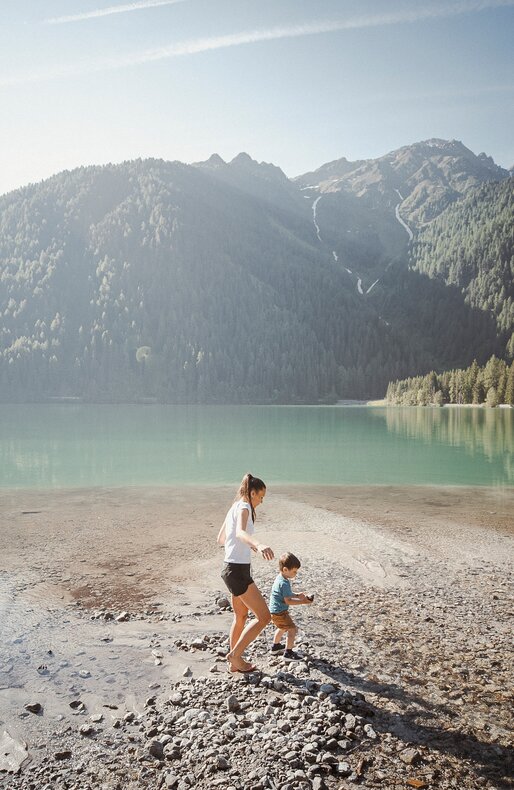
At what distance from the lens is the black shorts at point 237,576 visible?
28.0 ft

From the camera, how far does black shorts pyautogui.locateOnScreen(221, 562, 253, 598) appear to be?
8.52m

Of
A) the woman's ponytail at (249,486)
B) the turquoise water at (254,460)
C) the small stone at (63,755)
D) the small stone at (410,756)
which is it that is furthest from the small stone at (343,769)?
the turquoise water at (254,460)

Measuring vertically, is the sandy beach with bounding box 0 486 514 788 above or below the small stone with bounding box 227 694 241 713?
below

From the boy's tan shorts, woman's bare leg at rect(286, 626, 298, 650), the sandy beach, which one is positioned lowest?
the sandy beach

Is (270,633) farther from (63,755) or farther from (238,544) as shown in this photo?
(63,755)

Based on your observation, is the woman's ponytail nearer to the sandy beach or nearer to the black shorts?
the black shorts

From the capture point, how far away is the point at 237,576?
8.52 m

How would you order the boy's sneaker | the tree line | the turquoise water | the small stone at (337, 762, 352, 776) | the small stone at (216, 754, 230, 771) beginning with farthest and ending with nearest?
the tree line < the turquoise water < the boy's sneaker < the small stone at (216, 754, 230, 771) < the small stone at (337, 762, 352, 776)

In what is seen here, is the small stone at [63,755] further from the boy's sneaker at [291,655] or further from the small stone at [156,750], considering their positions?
the boy's sneaker at [291,655]

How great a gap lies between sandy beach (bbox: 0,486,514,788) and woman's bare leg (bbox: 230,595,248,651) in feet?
1.81

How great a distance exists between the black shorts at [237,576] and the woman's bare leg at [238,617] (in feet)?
1.04

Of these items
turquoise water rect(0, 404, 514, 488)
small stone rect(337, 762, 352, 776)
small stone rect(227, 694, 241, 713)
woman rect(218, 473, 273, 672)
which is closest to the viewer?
small stone rect(337, 762, 352, 776)

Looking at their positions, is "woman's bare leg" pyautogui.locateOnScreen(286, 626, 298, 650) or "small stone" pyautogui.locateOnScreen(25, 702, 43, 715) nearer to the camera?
"small stone" pyautogui.locateOnScreen(25, 702, 43, 715)

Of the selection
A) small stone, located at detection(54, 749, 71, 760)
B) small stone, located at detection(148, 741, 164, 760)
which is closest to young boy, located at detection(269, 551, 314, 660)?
small stone, located at detection(148, 741, 164, 760)
